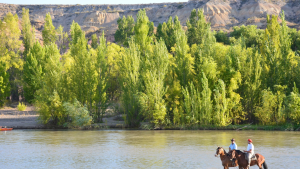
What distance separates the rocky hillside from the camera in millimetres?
134625

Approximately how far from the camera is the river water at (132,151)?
75.0 feet

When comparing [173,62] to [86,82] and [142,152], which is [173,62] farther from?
[142,152]

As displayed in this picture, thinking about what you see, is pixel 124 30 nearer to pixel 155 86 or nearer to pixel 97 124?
pixel 97 124

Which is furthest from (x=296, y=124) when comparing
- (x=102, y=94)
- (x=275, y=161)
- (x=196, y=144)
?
(x=102, y=94)

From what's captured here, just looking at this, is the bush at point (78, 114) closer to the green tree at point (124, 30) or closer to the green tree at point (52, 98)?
the green tree at point (52, 98)

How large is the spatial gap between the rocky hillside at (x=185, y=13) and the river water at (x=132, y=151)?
8762 cm

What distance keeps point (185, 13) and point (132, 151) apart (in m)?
132

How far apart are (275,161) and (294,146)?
24.6ft

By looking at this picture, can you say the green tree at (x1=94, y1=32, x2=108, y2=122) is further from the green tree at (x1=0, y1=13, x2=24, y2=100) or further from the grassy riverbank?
the green tree at (x1=0, y1=13, x2=24, y2=100)

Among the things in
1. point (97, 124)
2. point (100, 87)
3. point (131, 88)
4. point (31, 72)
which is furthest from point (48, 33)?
point (131, 88)

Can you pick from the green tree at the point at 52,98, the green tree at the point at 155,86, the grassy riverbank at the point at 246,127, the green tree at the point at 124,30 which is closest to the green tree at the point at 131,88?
the green tree at the point at 155,86

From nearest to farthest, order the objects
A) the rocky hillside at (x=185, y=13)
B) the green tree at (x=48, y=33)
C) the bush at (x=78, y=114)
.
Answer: the bush at (x=78, y=114), the green tree at (x=48, y=33), the rocky hillside at (x=185, y=13)

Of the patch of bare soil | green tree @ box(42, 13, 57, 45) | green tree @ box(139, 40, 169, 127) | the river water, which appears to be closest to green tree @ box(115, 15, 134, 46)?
green tree @ box(42, 13, 57, 45)

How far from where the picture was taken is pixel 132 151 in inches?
1121
